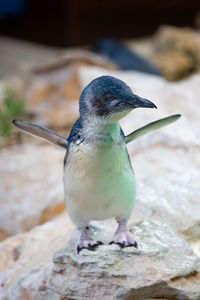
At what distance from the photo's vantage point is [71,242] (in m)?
1.49

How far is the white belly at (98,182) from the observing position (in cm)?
129

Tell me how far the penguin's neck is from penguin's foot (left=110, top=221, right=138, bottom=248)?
0.97 feet

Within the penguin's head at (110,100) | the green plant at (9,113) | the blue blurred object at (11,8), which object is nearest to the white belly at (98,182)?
the penguin's head at (110,100)

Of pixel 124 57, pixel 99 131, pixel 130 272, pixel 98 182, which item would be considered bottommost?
pixel 130 272

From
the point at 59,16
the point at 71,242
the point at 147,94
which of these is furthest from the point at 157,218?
the point at 59,16

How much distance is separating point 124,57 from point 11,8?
146 centimetres

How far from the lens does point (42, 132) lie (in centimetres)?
142

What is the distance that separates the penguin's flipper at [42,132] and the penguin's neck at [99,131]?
15cm

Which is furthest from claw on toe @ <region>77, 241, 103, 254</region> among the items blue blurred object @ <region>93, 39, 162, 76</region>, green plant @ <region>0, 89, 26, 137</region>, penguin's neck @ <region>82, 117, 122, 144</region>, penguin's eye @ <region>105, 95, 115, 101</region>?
blue blurred object @ <region>93, 39, 162, 76</region>

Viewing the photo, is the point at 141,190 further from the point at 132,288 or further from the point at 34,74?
the point at 34,74

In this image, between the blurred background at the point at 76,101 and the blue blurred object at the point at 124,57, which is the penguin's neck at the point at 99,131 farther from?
the blue blurred object at the point at 124,57

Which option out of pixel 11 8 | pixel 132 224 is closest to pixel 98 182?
pixel 132 224

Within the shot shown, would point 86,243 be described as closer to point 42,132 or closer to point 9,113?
point 42,132

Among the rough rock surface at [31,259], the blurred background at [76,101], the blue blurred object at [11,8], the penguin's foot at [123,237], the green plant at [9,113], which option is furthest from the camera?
the blue blurred object at [11,8]
